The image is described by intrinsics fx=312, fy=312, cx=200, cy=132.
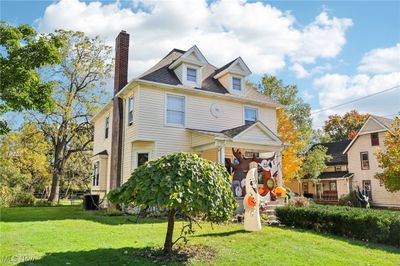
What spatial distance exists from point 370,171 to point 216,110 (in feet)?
65.7

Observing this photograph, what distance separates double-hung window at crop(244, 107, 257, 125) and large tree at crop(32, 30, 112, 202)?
14392 millimetres

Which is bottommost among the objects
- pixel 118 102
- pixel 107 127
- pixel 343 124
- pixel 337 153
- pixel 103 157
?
pixel 103 157

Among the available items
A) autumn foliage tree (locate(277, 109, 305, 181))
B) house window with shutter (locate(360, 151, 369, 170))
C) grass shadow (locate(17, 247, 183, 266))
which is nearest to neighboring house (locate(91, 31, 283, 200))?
autumn foliage tree (locate(277, 109, 305, 181))

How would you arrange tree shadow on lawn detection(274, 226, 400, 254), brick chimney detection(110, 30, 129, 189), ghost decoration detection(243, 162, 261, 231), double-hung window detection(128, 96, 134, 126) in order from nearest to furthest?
tree shadow on lawn detection(274, 226, 400, 254), ghost decoration detection(243, 162, 261, 231), double-hung window detection(128, 96, 134, 126), brick chimney detection(110, 30, 129, 189)

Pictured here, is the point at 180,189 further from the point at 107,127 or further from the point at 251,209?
the point at 107,127

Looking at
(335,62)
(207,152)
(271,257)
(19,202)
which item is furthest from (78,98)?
(271,257)

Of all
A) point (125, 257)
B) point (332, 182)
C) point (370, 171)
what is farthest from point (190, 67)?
point (332, 182)

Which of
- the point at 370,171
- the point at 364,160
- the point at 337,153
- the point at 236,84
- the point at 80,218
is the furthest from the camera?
the point at 337,153

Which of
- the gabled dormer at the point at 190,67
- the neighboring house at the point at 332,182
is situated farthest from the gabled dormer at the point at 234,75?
the neighboring house at the point at 332,182

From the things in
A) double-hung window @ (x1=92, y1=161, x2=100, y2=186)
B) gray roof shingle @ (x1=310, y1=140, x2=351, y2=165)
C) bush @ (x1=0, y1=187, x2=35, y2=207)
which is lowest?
bush @ (x1=0, y1=187, x2=35, y2=207)

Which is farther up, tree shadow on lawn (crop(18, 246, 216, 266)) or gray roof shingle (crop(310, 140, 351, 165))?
gray roof shingle (crop(310, 140, 351, 165))

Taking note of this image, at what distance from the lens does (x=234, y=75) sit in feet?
60.1

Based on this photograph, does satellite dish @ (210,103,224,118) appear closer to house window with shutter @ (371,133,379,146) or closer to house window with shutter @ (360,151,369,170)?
house window with shutter @ (371,133,379,146)

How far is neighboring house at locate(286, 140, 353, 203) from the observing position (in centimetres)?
3244
